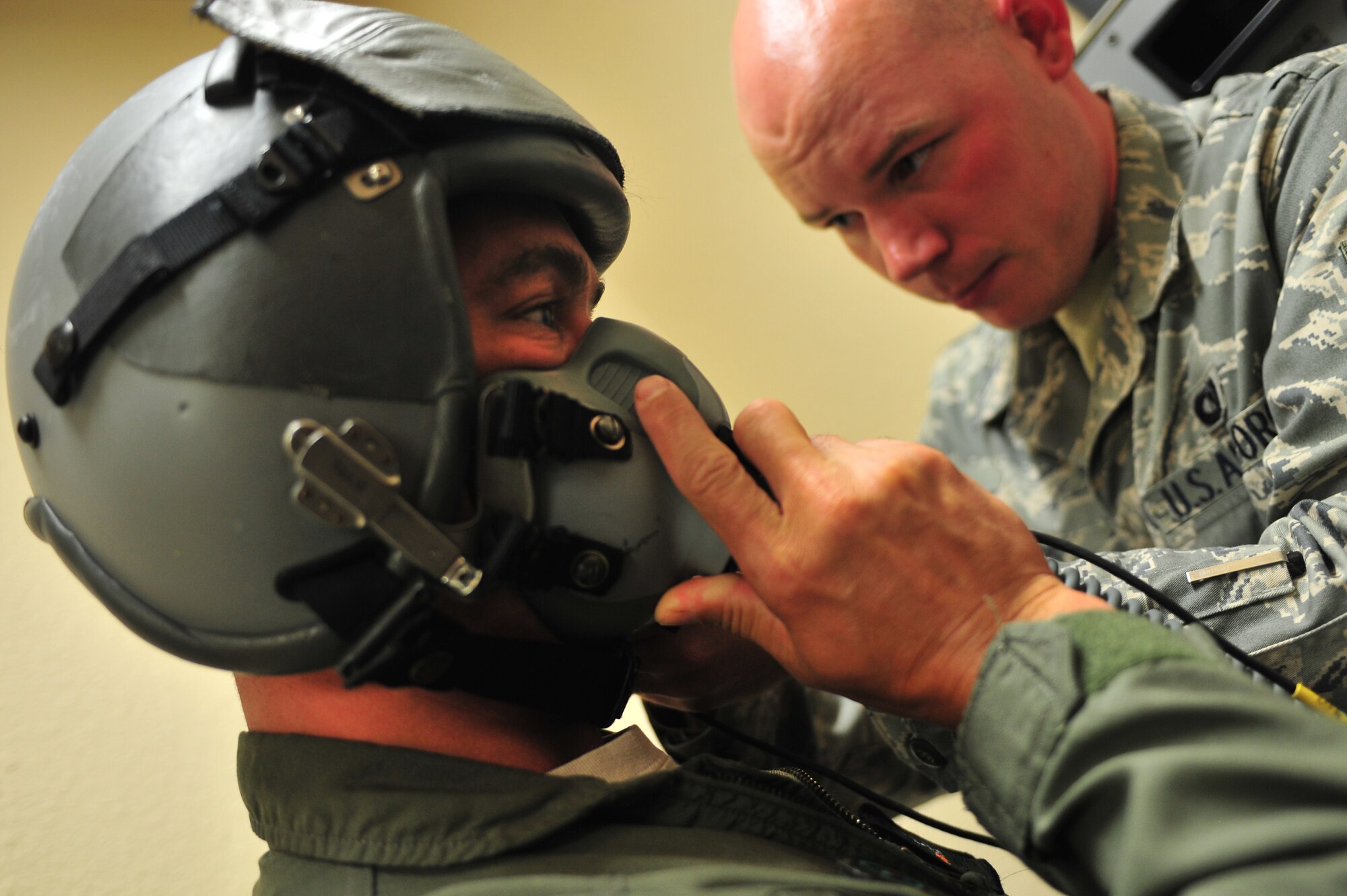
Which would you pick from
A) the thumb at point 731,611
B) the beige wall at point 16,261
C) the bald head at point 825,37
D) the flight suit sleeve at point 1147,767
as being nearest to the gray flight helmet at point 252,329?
the thumb at point 731,611

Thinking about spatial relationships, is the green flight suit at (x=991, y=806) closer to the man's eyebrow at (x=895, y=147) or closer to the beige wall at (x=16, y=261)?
the beige wall at (x=16, y=261)

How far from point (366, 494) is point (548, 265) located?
0.90 feet

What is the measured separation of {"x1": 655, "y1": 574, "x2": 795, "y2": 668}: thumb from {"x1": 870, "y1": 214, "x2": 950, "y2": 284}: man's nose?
964 mm

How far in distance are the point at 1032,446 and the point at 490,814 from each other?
1.44m

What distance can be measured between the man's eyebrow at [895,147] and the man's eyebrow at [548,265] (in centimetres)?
79

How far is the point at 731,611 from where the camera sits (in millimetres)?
777

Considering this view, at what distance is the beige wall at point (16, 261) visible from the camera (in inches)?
37.5

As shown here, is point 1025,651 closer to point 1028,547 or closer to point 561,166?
point 1028,547

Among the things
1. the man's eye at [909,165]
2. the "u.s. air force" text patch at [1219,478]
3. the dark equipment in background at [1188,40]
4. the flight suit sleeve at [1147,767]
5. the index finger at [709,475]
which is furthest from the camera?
the dark equipment in background at [1188,40]

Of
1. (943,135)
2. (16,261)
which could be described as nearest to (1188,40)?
(943,135)

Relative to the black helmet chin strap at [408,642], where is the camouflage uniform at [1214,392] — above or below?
above

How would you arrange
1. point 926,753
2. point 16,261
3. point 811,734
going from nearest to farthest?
point 926,753, point 16,261, point 811,734

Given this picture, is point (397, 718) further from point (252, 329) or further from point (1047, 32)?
point (1047, 32)

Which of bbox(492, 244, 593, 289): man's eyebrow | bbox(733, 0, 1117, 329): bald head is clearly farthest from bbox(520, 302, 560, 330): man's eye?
bbox(733, 0, 1117, 329): bald head
